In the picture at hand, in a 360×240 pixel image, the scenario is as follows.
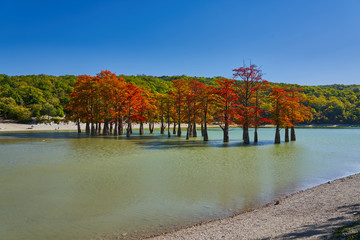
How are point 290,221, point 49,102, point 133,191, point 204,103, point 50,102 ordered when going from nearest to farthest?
point 290,221 < point 133,191 < point 204,103 < point 50,102 < point 49,102

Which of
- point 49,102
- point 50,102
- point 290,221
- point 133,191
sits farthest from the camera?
point 49,102

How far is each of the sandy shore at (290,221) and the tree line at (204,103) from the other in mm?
27089

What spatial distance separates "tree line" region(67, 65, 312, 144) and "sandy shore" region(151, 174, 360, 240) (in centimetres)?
2709

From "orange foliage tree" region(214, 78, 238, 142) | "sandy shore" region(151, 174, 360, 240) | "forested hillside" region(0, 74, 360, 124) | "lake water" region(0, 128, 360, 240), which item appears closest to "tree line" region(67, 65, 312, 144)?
"orange foliage tree" region(214, 78, 238, 142)

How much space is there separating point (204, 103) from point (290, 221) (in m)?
34.6

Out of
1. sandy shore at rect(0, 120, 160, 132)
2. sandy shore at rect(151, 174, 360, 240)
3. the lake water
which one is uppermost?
sandy shore at rect(0, 120, 160, 132)

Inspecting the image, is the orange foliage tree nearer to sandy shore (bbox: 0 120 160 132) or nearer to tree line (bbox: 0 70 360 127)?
tree line (bbox: 0 70 360 127)

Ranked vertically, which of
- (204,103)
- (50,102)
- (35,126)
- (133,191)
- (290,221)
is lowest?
(133,191)

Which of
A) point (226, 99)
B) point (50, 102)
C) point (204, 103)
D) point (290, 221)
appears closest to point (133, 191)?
point (290, 221)

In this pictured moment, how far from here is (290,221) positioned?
7832mm

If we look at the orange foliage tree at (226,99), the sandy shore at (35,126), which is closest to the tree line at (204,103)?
the orange foliage tree at (226,99)

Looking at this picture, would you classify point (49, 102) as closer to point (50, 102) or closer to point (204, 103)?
point (50, 102)

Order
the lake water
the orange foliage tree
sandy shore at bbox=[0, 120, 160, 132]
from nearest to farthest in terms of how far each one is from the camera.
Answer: the lake water, the orange foliage tree, sandy shore at bbox=[0, 120, 160, 132]

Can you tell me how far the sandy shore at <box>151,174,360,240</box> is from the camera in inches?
266
